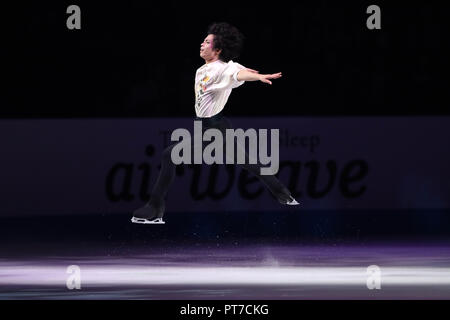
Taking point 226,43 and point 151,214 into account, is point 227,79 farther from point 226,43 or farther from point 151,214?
point 151,214

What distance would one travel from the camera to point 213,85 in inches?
404

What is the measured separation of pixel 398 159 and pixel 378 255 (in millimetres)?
4686

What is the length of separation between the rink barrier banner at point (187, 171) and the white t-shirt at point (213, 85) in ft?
15.9

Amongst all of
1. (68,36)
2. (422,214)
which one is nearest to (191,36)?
(68,36)

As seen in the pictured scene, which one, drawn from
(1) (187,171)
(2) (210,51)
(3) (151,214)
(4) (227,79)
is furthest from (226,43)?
(1) (187,171)

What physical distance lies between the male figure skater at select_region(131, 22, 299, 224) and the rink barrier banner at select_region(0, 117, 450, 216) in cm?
449

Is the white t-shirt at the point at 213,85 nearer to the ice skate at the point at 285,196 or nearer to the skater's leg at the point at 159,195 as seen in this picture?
the skater's leg at the point at 159,195

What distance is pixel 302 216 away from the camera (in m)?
15.0

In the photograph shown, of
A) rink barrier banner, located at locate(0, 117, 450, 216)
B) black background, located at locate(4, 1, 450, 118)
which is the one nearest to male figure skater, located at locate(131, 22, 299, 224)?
rink barrier banner, located at locate(0, 117, 450, 216)

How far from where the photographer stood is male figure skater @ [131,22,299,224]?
10.2 meters

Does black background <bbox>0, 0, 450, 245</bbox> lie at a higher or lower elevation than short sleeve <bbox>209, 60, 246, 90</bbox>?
higher

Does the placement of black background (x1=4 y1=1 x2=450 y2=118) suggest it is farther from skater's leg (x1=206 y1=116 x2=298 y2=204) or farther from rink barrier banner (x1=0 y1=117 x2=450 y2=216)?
skater's leg (x1=206 y1=116 x2=298 y2=204)

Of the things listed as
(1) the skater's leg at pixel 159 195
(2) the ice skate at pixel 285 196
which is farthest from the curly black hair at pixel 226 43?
(2) the ice skate at pixel 285 196

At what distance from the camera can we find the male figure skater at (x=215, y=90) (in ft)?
33.6
